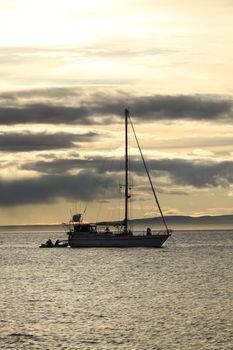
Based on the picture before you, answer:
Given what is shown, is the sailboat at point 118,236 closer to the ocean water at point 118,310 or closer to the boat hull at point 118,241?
the boat hull at point 118,241

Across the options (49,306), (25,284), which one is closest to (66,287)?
(25,284)

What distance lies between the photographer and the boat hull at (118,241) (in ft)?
472

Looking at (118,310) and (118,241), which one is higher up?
(118,241)

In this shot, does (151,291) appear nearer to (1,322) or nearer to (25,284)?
(25,284)

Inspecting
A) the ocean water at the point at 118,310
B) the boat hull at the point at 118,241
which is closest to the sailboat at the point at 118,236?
the boat hull at the point at 118,241

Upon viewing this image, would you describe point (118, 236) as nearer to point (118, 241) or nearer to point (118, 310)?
point (118, 241)

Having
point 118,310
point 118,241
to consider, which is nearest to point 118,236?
point 118,241

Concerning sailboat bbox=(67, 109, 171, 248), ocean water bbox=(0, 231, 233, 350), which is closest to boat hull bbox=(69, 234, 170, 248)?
sailboat bbox=(67, 109, 171, 248)

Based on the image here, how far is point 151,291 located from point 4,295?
46.3ft

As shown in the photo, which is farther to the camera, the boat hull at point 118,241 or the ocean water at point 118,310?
the boat hull at point 118,241

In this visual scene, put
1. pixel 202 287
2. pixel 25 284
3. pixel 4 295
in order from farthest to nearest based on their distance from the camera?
pixel 25 284
pixel 202 287
pixel 4 295

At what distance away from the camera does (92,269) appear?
377 ft

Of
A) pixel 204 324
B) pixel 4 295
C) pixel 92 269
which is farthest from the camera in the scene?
pixel 92 269

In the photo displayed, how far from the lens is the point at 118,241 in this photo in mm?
143375
